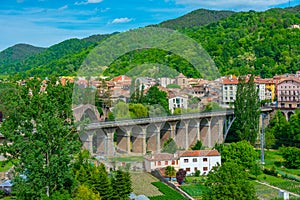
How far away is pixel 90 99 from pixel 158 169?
Answer: 261 inches

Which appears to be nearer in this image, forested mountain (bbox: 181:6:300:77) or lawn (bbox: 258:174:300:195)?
lawn (bbox: 258:174:300:195)

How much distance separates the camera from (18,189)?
7.90 m

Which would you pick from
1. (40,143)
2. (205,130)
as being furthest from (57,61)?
(40,143)

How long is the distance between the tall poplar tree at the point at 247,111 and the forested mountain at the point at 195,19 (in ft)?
173

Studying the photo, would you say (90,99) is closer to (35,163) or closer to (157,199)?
(157,199)

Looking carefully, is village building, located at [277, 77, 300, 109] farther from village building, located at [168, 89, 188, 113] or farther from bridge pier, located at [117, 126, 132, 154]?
bridge pier, located at [117, 126, 132, 154]

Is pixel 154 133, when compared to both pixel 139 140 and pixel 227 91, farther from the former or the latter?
pixel 227 91

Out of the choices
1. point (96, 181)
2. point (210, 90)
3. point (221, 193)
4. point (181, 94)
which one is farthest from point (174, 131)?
point (221, 193)

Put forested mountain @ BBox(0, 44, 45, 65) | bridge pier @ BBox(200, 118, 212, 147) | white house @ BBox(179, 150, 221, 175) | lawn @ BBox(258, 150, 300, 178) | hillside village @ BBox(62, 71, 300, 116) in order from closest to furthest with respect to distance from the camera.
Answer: white house @ BBox(179, 150, 221, 175) → lawn @ BBox(258, 150, 300, 178) → bridge pier @ BBox(200, 118, 212, 147) → hillside village @ BBox(62, 71, 300, 116) → forested mountain @ BBox(0, 44, 45, 65)

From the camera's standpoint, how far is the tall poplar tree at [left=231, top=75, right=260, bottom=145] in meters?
20.2

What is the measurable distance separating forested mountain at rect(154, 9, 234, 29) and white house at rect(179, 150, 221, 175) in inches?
2270

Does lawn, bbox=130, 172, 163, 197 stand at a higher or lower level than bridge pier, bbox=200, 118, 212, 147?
lower

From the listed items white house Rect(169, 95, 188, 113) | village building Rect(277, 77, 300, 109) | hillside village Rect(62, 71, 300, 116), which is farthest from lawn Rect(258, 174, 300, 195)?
village building Rect(277, 77, 300, 109)

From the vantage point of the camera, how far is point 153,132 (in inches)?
752
